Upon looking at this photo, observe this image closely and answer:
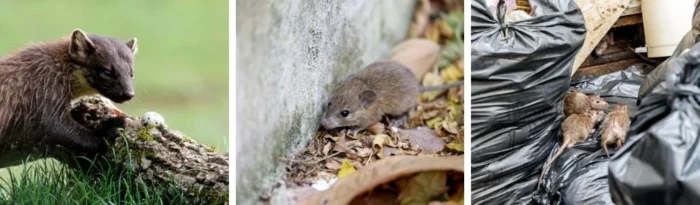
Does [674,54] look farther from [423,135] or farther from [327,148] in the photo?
[327,148]

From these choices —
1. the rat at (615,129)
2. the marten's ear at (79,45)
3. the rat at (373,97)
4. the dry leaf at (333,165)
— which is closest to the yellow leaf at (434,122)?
the rat at (373,97)

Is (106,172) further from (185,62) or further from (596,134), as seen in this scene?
(596,134)

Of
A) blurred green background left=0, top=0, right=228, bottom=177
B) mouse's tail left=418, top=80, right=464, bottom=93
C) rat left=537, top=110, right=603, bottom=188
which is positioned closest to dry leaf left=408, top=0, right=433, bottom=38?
mouse's tail left=418, top=80, right=464, bottom=93

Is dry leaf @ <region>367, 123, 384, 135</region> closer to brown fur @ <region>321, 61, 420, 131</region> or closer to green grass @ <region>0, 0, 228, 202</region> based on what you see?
brown fur @ <region>321, 61, 420, 131</region>

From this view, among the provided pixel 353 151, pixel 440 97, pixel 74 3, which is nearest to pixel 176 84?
pixel 74 3

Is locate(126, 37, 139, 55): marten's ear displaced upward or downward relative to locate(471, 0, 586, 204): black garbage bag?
upward

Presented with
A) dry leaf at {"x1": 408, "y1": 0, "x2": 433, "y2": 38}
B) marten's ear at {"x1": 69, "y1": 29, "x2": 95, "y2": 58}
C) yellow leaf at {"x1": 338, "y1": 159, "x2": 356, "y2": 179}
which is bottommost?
yellow leaf at {"x1": 338, "y1": 159, "x2": 356, "y2": 179}
